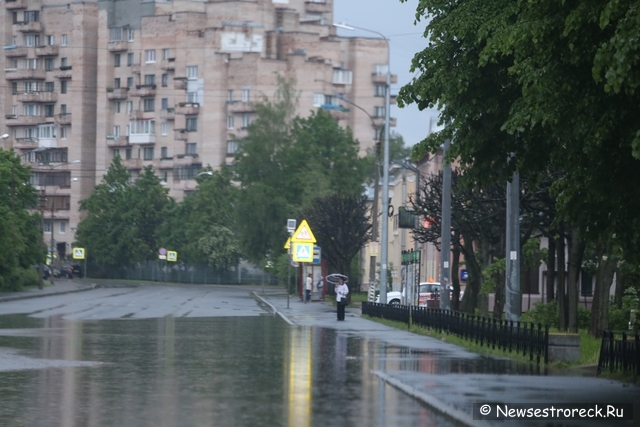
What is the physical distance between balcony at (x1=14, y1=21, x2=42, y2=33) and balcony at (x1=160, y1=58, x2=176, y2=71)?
17.0 m

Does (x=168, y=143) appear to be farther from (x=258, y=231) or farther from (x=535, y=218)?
(x=535, y=218)

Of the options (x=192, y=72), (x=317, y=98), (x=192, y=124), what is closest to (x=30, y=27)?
(x=192, y=72)

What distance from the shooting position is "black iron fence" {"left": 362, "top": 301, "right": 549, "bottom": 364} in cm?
2217

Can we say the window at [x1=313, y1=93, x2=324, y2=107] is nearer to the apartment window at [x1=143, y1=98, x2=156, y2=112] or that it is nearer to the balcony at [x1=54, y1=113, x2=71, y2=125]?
the apartment window at [x1=143, y1=98, x2=156, y2=112]

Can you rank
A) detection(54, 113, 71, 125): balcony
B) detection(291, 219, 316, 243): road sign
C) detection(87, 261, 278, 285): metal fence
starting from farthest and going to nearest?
detection(54, 113, 71, 125): balcony, detection(87, 261, 278, 285): metal fence, detection(291, 219, 316, 243): road sign

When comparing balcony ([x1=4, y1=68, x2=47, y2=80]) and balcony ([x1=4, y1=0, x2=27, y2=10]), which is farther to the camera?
balcony ([x1=4, y1=0, x2=27, y2=10])

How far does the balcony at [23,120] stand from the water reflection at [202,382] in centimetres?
11487

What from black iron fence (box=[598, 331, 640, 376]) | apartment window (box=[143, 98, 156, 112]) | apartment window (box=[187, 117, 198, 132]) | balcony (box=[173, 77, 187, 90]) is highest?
balcony (box=[173, 77, 187, 90])

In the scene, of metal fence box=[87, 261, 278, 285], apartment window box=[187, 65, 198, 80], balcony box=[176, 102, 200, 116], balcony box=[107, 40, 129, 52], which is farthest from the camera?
balcony box=[107, 40, 129, 52]

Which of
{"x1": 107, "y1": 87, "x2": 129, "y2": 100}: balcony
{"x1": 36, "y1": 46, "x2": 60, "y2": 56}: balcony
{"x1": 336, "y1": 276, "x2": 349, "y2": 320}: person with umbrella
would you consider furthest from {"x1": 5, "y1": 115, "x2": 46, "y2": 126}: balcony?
{"x1": 336, "y1": 276, "x2": 349, "y2": 320}: person with umbrella

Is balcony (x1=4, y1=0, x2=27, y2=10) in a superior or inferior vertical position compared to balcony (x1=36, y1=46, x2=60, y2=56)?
superior

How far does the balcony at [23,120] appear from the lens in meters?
141

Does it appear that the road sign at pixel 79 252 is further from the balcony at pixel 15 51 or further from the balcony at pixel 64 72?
the balcony at pixel 15 51

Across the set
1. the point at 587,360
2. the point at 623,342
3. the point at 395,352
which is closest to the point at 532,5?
the point at 623,342
